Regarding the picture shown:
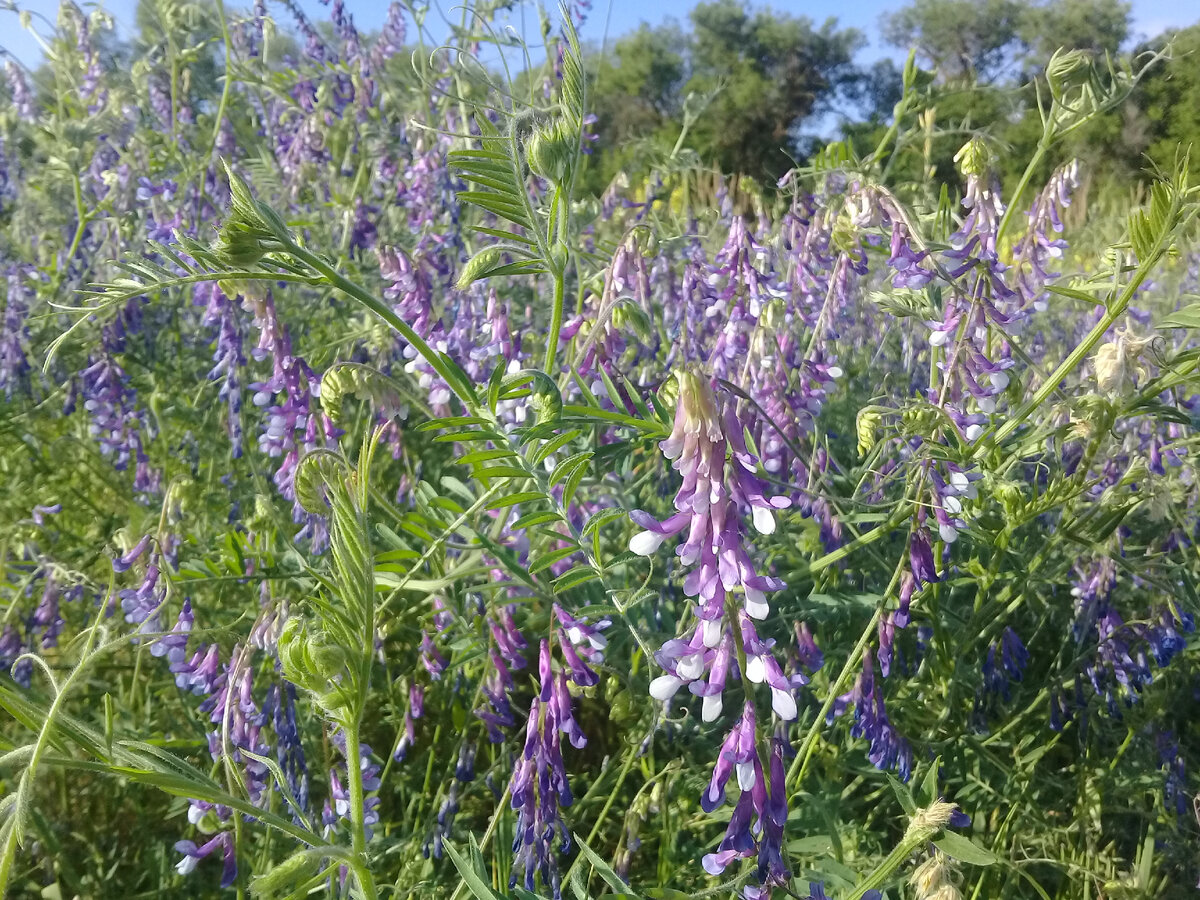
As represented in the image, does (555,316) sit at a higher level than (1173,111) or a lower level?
lower

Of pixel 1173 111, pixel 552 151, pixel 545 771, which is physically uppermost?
pixel 1173 111

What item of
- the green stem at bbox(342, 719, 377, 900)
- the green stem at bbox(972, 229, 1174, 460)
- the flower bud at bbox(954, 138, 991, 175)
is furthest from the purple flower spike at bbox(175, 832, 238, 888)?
the flower bud at bbox(954, 138, 991, 175)

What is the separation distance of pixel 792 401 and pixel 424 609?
29.2 inches

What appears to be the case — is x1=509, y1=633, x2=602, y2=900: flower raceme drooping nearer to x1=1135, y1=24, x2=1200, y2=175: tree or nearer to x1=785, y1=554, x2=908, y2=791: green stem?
x1=785, y1=554, x2=908, y2=791: green stem

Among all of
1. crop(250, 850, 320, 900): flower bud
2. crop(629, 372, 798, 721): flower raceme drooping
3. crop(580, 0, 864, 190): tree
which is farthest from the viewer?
crop(580, 0, 864, 190): tree

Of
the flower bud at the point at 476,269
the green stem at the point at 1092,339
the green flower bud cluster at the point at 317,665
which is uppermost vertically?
the flower bud at the point at 476,269

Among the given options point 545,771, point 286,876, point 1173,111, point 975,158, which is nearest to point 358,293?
point 286,876

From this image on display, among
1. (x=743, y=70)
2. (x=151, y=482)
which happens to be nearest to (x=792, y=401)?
(x=151, y=482)

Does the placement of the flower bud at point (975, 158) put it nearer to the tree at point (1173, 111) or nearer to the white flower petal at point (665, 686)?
the white flower petal at point (665, 686)

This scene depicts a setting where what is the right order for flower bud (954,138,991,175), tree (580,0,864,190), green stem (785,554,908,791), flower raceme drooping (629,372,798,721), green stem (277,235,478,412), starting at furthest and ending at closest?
tree (580,0,864,190) < flower bud (954,138,991,175) < green stem (785,554,908,791) < green stem (277,235,478,412) < flower raceme drooping (629,372,798,721)

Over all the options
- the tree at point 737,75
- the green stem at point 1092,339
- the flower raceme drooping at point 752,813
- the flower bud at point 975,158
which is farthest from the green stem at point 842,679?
the tree at point 737,75

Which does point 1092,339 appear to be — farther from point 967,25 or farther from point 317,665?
point 967,25

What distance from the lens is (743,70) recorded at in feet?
78.8

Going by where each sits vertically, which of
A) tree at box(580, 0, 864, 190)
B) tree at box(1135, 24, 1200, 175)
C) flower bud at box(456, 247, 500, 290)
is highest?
tree at box(580, 0, 864, 190)
